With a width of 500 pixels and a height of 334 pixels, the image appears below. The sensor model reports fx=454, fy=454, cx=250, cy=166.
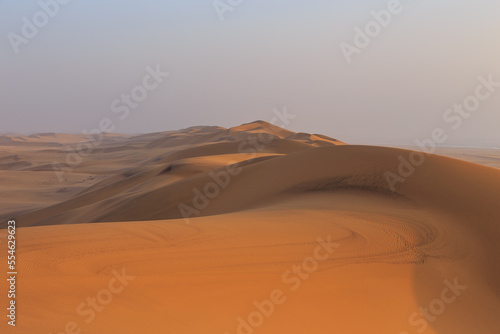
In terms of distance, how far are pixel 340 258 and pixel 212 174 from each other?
220 inches

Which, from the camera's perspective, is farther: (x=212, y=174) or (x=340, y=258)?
(x=212, y=174)

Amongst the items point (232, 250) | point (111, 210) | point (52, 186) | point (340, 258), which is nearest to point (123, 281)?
point (232, 250)

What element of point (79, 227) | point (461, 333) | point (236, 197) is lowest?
point (461, 333)

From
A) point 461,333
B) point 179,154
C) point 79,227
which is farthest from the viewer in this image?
point 179,154

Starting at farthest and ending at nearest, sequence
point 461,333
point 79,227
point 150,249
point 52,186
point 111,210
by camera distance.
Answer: point 52,186 → point 111,210 → point 79,227 → point 150,249 → point 461,333

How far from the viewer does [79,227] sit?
346 centimetres

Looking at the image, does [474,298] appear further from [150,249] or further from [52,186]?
[52,186]

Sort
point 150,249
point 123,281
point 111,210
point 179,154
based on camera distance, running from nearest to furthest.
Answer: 1. point 123,281
2. point 150,249
3. point 111,210
4. point 179,154

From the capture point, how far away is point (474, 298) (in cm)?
308

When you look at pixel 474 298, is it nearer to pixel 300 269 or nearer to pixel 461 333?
pixel 461 333

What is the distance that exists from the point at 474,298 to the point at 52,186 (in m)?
18.5

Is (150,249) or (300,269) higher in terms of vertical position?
(150,249)

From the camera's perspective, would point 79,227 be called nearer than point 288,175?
Yes

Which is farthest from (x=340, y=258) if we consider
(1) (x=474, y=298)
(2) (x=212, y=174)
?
(2) (x=212, y=174)
